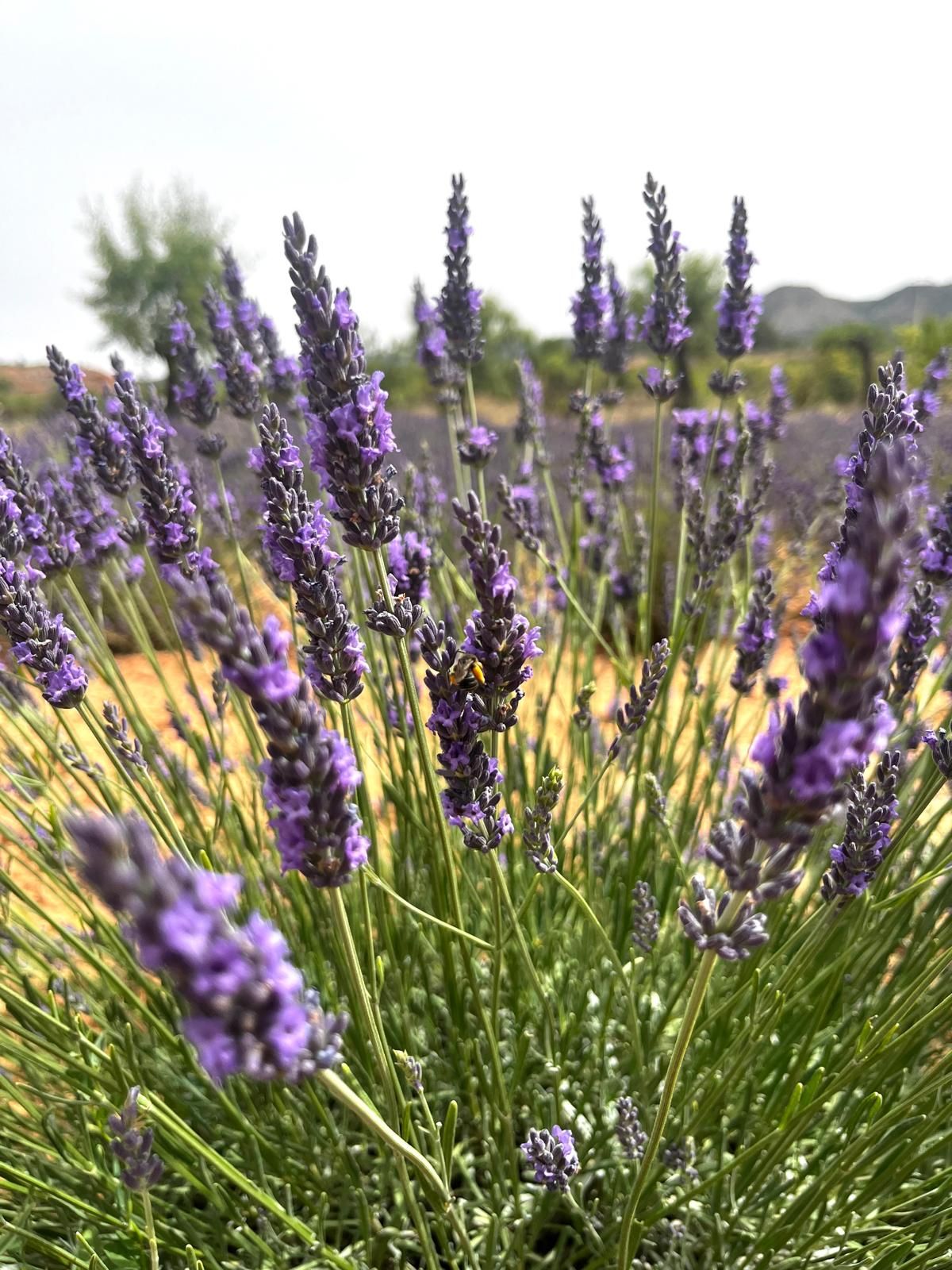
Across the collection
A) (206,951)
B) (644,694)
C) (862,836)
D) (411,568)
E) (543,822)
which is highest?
(411,568)

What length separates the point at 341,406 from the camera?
1.26 meters

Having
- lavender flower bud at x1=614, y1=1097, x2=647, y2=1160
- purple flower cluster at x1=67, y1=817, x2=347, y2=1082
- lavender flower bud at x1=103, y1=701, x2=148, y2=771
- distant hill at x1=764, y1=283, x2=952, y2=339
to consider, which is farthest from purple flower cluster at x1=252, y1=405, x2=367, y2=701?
distant hill at x1=764, y1=283, x2=952, y2=339

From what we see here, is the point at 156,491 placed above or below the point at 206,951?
above

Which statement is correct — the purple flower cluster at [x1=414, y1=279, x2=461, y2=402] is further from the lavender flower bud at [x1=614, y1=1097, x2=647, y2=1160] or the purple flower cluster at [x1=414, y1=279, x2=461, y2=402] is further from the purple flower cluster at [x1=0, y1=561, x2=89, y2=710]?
the lavender flower bud at [x1=614, y1=1097, x2=647, y2=1160]

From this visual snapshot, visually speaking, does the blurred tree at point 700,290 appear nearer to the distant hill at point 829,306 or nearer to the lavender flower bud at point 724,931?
the distant hill at point 829,306

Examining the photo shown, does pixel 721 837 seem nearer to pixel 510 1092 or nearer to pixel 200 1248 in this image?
pixel 510 1092

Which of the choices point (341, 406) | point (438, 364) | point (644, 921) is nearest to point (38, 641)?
point (341, 406)

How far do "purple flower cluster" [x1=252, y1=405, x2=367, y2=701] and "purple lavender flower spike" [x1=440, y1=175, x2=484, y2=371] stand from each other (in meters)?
1.21

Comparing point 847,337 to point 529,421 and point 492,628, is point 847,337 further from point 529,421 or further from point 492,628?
point 492,628

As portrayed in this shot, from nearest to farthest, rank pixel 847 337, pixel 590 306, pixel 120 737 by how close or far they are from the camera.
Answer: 1. pixel 120 737
2. pixel 590 306
3. pixel 847 337

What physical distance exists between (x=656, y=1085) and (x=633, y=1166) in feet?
0.78

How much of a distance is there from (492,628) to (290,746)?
0.45m

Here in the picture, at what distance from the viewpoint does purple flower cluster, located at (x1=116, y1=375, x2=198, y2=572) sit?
1.68m

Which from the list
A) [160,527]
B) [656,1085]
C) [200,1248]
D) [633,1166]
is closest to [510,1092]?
[633,1166]
